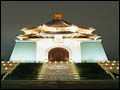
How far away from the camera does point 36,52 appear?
88.7 ft

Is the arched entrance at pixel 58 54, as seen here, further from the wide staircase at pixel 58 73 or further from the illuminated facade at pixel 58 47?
the wide staircase at pixel 58 73

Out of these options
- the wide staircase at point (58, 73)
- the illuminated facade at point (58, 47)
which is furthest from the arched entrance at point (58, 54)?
the wide staircase at point (58, 73)

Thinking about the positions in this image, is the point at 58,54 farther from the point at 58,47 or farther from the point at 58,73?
the point at 58,73

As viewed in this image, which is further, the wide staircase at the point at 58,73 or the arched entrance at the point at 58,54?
the arched entrance at the point at 58,54

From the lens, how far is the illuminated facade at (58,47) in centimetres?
2678

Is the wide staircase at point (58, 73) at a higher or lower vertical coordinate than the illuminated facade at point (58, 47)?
lower

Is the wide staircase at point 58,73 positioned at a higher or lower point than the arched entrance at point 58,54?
lower

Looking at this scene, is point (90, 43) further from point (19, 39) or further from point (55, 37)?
point (19, 39)

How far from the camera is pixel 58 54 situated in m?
26.9

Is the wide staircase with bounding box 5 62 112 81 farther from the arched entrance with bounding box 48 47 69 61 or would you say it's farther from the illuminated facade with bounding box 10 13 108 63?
the illuminated facade with bounding box 10 13 108 63

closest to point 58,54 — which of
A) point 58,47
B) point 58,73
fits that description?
point 58,47

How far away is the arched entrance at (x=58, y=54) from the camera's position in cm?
2670

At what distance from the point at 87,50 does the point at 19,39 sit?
541 centimetres

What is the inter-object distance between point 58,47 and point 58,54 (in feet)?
1.77
